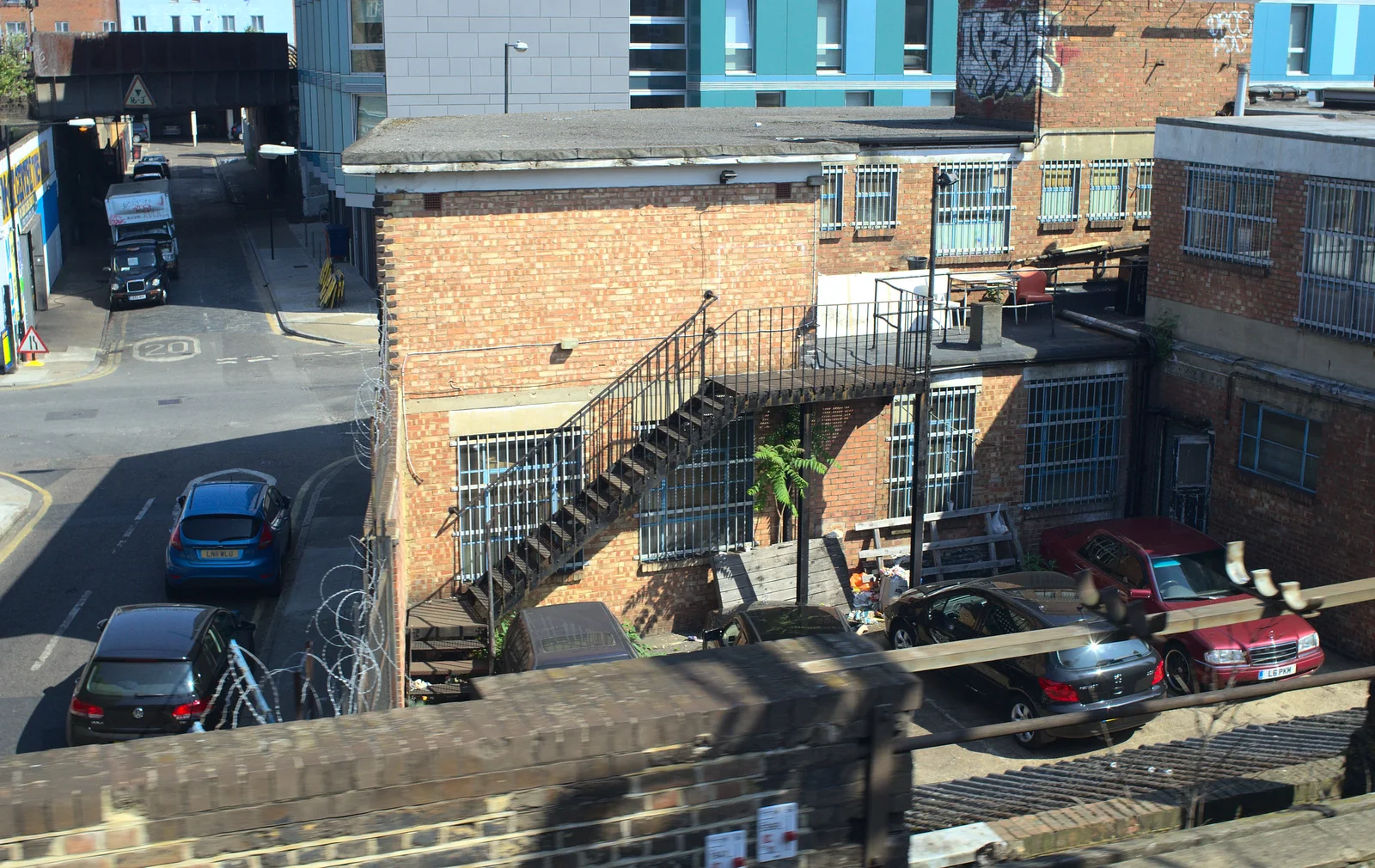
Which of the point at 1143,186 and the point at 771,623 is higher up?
the point at 1143,186

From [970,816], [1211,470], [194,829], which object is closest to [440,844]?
[194,829]

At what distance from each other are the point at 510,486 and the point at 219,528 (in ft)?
15.6

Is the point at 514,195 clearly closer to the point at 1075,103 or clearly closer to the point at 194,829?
the point at 194,829

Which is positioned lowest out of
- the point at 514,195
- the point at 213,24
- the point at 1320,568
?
the point at 1320,568

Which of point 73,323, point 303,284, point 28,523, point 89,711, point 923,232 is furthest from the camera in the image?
point 303,284

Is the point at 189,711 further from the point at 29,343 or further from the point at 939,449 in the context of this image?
the point at 29,343

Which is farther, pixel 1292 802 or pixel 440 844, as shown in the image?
pixel 1292 802

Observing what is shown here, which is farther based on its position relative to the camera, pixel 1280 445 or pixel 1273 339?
pixel 1273 339

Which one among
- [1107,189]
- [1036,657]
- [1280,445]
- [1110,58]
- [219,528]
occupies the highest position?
[1110,58]

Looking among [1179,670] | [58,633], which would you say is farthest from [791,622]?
[58,633]

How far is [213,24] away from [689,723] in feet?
308

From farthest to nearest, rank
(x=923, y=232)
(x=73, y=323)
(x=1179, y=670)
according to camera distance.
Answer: (x=73, y=323) < (x=923, y=232) < (x=1179, y=670)

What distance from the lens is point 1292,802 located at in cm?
671

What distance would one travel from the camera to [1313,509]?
17.0m
